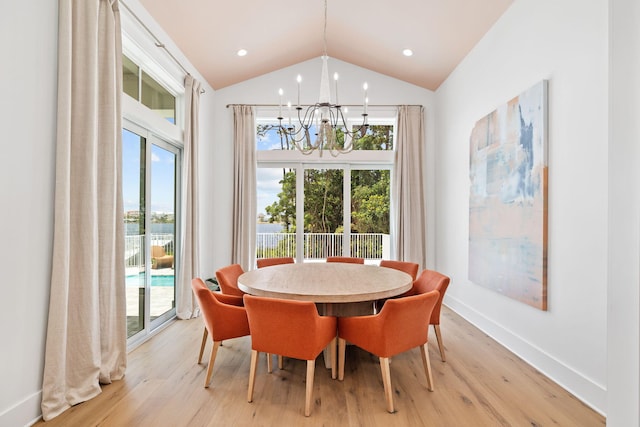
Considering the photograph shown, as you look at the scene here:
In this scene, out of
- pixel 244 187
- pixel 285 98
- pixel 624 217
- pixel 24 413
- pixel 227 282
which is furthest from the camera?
pixel 285 98

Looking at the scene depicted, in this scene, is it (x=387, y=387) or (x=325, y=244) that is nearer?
(x=387, y=387)

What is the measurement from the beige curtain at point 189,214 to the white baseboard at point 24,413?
6.56ft

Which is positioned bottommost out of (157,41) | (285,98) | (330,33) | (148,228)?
(148,228)

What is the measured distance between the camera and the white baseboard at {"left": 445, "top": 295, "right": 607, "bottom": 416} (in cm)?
209

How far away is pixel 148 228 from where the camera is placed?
338cm

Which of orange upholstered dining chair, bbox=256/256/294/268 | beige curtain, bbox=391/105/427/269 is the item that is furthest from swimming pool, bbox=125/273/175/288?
beige curtain, bbox=391/105/427/269

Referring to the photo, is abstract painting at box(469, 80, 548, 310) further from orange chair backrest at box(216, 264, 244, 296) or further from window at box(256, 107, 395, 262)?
orange chair backrest at box(216, 264, 244, 296)

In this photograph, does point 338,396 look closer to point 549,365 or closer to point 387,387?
point 387,387

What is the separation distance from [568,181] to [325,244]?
346 centimetres

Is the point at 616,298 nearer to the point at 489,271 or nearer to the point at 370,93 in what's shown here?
the point at 489,271

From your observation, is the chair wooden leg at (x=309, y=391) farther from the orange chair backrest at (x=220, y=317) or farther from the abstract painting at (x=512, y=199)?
the abstract painting at (x=512, y=199)

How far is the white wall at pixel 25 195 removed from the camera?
5.77ft

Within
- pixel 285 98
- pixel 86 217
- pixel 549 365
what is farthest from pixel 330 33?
pixel 549 365

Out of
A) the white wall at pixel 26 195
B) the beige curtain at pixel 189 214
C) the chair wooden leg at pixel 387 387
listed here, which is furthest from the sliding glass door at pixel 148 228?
the chair wooden leg at pixel 387 387
